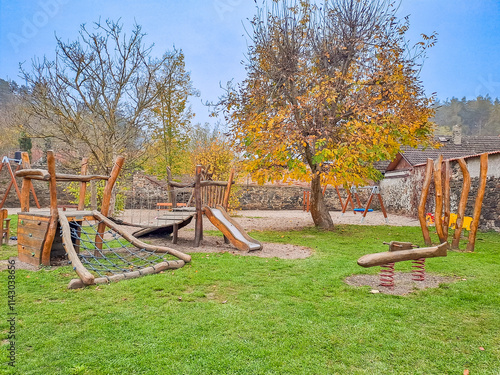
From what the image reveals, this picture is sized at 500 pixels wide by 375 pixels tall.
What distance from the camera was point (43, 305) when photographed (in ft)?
12.1

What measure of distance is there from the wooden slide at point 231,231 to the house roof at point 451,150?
1388 centimetres

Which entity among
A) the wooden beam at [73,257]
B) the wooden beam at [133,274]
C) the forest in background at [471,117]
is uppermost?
the forest in background at [471,117]

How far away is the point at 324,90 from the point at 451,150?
14579mm

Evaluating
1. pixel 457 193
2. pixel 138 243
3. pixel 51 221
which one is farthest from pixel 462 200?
pixel 51 221

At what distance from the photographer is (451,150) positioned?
20.2m

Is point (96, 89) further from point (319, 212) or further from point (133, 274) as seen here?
point (133, 274)

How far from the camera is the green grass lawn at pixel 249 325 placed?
2.53 m

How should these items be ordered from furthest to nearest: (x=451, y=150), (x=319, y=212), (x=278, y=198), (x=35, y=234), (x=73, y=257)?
(x=278, y=198), (x=451, y=150), (x=319, y=212), (x=35, y=234), (x=73, y=257)

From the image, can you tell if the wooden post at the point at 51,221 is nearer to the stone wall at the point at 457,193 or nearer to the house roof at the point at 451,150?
the stone wall at the point at 457,193

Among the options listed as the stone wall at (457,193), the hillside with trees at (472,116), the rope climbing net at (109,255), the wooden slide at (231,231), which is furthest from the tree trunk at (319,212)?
the hillside with trees at (472,116)

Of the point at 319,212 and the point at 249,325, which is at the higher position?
the point at 319,212

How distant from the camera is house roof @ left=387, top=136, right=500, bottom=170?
63.5 feet

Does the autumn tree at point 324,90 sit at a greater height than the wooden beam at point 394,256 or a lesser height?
greater

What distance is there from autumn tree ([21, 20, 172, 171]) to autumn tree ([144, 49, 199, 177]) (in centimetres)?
198
